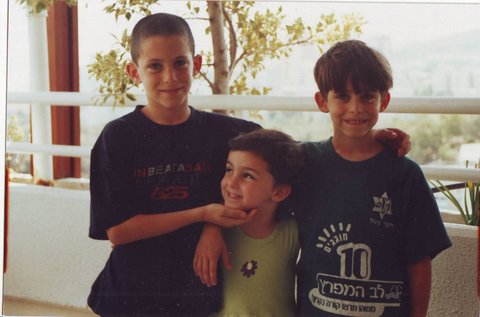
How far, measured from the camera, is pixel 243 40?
5.20 feet

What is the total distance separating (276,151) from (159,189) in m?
0.27

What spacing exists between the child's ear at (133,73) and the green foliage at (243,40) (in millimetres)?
17

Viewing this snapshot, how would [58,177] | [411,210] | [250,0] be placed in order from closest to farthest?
[411,210], [250,0], [58,177]

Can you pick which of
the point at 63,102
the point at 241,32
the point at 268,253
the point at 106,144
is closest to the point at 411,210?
the point at 268,253

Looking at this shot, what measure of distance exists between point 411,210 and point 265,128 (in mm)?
365

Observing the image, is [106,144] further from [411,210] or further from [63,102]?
[411,210]

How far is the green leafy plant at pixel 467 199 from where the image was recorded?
5.06 feet

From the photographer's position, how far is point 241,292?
153cm

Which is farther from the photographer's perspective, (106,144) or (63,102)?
(63,102)

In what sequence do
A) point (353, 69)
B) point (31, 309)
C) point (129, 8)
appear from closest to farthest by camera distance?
point (353, 69), point (129, 8), point (31, 309)

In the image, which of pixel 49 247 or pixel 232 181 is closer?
pixel 232 181

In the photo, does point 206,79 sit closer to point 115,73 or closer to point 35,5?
point 115,73

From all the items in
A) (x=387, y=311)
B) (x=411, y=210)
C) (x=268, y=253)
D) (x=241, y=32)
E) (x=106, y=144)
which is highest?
(x=241, y=32)

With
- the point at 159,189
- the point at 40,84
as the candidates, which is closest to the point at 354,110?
the point at 159,189
